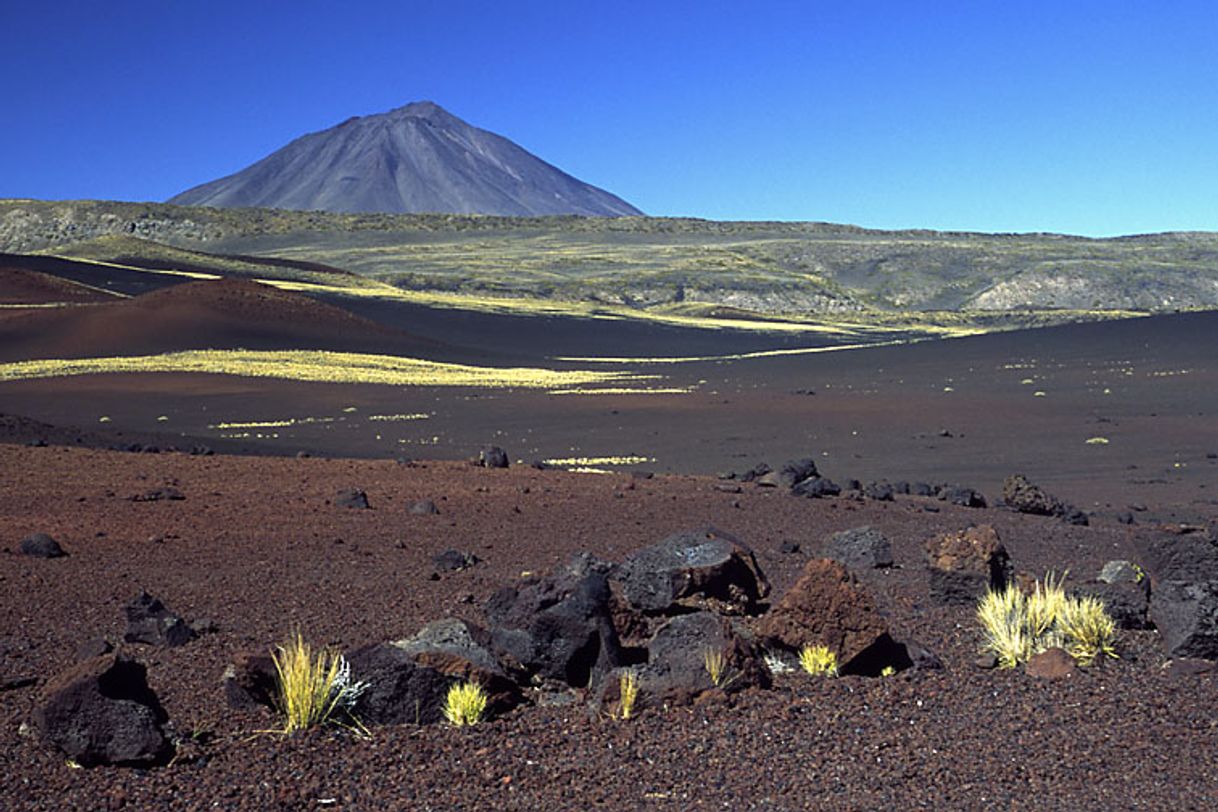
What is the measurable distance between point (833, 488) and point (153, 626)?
330 inches

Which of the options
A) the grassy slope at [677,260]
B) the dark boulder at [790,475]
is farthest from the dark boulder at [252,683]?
the grassy slope at [677,260]

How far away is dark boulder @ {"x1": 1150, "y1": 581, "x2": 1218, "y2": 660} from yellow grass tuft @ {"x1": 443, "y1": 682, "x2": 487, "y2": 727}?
3.74m

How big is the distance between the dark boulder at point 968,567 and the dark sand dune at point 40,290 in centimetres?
5665

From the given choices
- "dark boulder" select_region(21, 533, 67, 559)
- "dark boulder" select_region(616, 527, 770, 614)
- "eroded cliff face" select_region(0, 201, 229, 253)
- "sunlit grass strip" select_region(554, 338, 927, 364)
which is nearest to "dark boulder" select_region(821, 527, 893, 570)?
"dark boulder" select_region(616, 527, 770, 614)

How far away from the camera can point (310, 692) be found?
6160mm

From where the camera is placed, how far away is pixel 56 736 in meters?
5.74

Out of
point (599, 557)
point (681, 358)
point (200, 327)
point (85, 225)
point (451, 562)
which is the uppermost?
point (85, 225)

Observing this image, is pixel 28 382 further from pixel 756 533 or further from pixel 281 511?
pixel 756 533

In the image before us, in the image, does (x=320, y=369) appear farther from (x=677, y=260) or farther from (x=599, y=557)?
(x=677, y=260)

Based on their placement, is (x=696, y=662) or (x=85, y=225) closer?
(x=696, y=662)

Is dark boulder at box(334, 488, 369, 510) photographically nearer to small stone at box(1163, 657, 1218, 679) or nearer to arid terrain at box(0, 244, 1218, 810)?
arid terrain at box(0, 244, 1218, 810)

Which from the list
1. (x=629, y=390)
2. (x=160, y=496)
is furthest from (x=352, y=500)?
(x=629, y=390)

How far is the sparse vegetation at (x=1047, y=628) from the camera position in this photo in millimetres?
7543

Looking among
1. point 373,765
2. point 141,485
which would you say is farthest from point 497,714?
point 141,485
